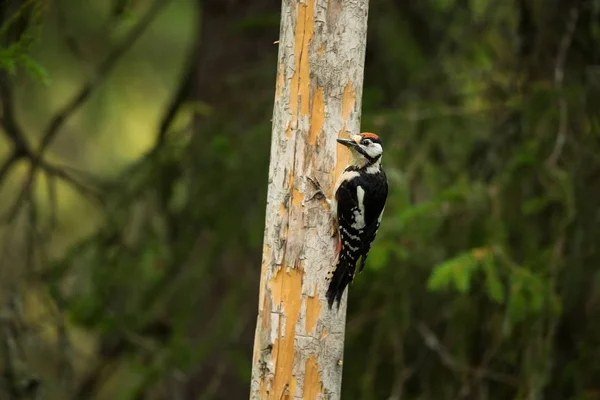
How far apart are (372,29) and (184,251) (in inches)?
67.5

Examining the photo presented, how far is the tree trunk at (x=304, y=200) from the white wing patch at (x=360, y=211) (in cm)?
37

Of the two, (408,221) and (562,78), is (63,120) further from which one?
(562,78)

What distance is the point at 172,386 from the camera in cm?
612

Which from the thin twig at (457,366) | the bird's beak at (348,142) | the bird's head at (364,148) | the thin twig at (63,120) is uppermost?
the thin twig at (63,120)

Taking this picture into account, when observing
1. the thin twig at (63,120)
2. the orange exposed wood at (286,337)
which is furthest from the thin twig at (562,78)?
the thin twig at (63,120)

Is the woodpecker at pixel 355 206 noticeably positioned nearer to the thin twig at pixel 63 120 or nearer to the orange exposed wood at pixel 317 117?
the orange exposed wood at pixel 317 117

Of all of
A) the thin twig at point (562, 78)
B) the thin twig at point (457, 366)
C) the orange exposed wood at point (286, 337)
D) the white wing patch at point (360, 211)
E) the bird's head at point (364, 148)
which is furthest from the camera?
the thin twig at point (457, 366)

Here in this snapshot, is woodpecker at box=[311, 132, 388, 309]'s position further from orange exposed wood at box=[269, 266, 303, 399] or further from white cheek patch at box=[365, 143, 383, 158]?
orange exposed wood at box=[269, 266, 303, 399]

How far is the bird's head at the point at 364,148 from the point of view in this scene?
3279 mm

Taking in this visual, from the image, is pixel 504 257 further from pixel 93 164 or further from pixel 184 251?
pixel 93 164

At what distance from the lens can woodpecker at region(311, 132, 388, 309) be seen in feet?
10.3

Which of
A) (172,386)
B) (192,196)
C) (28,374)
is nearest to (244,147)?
(192,196)

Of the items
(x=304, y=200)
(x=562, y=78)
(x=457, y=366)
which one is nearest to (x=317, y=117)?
(x=304, y=200)

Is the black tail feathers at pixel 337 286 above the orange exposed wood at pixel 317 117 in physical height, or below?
below
